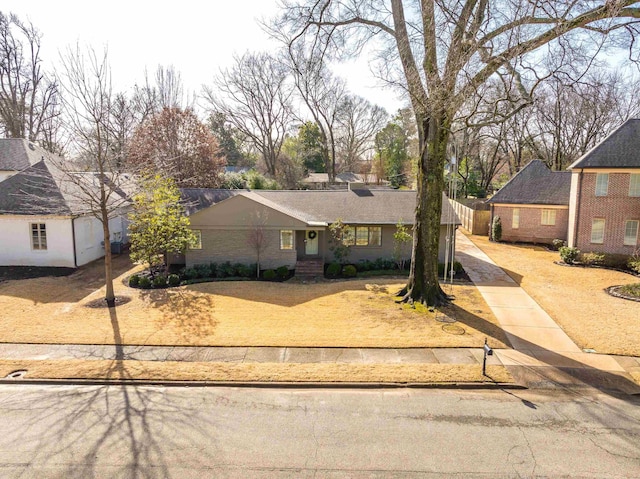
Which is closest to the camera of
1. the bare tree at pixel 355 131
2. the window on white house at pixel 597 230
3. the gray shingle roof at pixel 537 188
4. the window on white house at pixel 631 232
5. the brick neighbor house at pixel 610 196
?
the brick neighbor house at pixel 610 196

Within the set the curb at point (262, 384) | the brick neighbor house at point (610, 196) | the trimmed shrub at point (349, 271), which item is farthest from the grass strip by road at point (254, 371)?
the brick neighbor house at point (610, 196)

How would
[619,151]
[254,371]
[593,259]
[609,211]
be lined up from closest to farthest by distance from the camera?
[254,371] < [593,259] < [619,151] < [609,211]

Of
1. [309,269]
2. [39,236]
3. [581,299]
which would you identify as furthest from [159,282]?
[581,299]

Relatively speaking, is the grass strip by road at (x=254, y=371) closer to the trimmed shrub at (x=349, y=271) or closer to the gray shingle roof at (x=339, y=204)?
the trimmed shrub at (x=349, y=271)

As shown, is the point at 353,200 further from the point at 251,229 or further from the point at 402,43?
the point at 402,43

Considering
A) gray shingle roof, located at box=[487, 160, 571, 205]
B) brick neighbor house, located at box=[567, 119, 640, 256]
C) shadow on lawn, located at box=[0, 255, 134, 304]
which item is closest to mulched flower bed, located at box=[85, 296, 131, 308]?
shadow on lawn, located at box=[0, 255, 134, 304]

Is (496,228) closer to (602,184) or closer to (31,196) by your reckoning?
(602,184)

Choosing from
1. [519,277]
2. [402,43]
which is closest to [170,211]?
[402,43]
